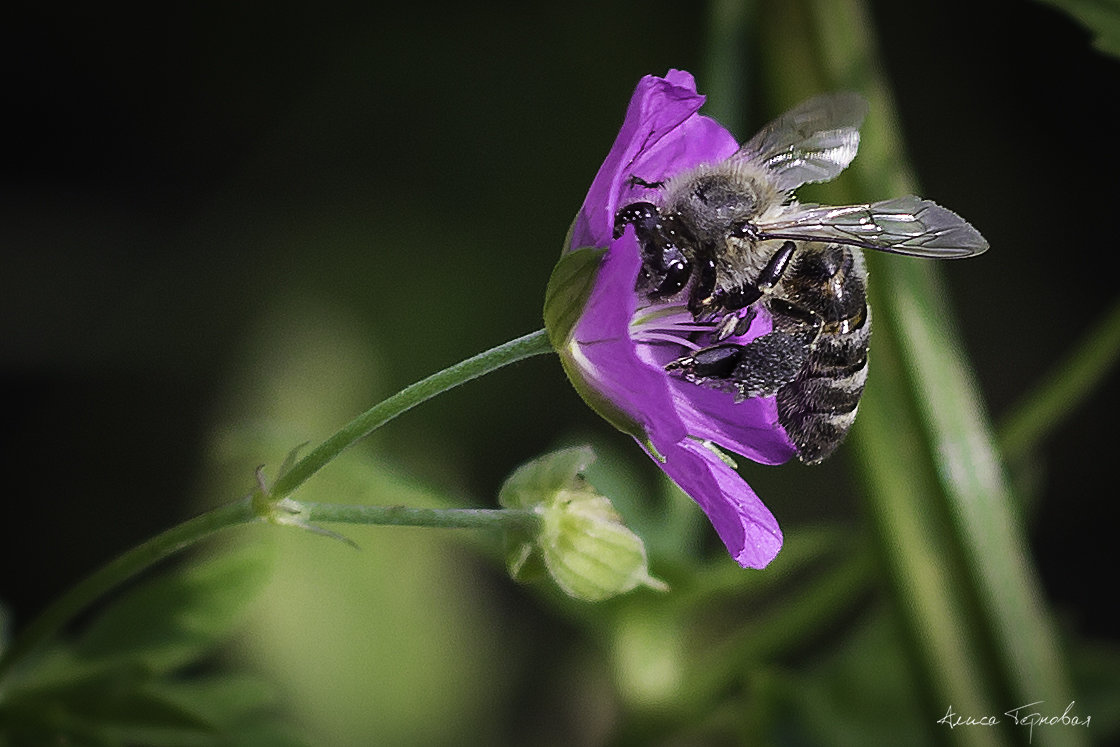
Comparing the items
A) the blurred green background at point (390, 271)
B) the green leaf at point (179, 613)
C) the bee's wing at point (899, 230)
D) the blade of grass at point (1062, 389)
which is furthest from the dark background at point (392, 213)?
the bee's wing at point (899, 230)

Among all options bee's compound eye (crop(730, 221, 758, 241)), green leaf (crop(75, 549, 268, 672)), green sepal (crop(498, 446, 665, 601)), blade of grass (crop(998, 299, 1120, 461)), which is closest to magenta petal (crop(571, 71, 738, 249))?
bee's compound eye (crop(730, 221, 758, 241))

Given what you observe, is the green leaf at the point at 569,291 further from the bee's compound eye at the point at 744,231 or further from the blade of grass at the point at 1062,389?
the blade of grass at the point at 1062,389

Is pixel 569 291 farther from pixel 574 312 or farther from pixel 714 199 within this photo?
pixel 714 199

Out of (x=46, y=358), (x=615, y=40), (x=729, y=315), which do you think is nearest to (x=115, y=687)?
(x=729, y=315)

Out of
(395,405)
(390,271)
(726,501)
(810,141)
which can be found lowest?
(726,501)

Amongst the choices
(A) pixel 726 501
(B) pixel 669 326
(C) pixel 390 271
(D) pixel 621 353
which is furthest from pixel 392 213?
(A) pixel 726 501

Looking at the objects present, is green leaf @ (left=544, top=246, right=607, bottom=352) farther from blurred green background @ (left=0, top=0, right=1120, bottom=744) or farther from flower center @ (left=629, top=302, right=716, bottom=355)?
blurred green background @ (left=0, top=0, right=1120, bottom=744)

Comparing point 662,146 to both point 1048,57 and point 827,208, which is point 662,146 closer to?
point 827,208
